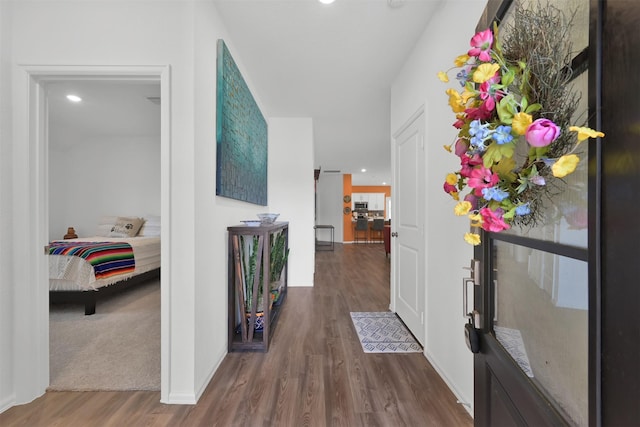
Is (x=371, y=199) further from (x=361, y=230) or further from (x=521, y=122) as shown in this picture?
(x=521, y=122)

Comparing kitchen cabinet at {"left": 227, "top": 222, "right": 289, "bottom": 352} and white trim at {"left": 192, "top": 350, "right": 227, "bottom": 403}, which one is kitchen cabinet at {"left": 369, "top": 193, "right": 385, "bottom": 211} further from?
white trim at {"left": 192, "top": 350, "right": 227, "bottom": 403}

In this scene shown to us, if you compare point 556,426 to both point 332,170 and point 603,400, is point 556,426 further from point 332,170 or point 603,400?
point 332,170

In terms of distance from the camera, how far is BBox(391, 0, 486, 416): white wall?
5.15ft

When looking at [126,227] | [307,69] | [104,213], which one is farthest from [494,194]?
[104,213]

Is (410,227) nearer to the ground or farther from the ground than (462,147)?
nearer to the ground

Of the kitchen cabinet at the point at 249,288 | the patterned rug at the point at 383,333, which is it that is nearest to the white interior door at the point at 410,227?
the patterned rug at the point at 383,333

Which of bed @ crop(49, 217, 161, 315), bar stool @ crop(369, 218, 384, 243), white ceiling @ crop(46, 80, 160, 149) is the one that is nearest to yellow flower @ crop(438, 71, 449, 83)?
white ceiling @ crop(46, 80, 160, 149)

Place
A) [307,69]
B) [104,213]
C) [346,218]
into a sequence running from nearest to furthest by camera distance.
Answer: [307,69], [104,213], [346,218]

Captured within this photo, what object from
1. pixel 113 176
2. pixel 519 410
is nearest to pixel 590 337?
pixel 519 410

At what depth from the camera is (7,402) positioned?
152 cm

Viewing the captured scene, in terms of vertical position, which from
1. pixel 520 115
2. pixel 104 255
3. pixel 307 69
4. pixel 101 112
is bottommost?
pixel 104 255

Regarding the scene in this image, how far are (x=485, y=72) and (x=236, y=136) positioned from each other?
211cm

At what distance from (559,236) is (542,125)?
0.27 metres

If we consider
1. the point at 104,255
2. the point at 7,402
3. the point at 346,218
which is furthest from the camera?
the point at 346,218
